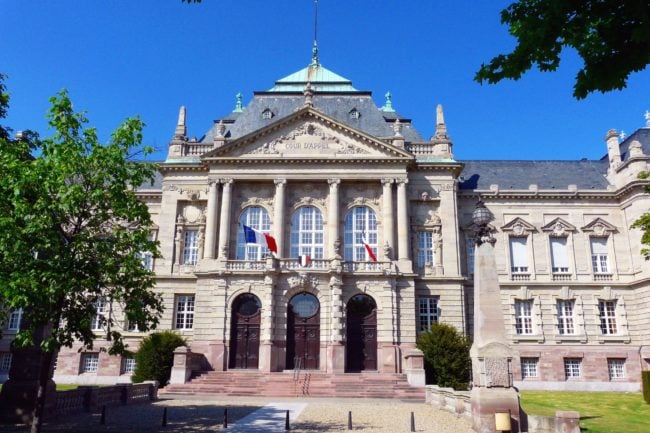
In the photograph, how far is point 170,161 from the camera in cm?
3988

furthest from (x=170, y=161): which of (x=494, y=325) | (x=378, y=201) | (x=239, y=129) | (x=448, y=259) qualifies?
(x=494, y=325)

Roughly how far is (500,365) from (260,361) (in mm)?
20646

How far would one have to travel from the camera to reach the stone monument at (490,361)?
1554 cm

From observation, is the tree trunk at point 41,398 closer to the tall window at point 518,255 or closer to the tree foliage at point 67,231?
the tree foliage at point 67,231

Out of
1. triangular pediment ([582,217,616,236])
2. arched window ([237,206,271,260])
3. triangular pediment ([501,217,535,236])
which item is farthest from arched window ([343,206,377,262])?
triangular pediment ([582,217,616,236])

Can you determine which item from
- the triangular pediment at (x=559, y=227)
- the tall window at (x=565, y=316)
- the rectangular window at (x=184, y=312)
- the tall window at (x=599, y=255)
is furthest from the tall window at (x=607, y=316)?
the rectangular window at (x=184, y=312)

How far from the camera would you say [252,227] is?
38500 millimetres

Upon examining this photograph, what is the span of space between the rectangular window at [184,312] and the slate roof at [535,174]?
2374 cm

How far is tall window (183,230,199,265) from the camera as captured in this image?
129ft

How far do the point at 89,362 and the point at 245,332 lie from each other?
12130 mm

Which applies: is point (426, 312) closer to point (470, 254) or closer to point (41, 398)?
point (470, 254)

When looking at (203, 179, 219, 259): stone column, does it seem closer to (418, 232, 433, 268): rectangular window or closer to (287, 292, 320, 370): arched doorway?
(287, 292, 320, 370): arched doorway

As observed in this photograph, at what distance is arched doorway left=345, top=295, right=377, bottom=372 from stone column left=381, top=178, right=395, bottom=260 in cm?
409

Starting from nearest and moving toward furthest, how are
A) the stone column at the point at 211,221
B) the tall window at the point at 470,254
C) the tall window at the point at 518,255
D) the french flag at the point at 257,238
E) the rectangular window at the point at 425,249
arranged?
1. the french flag at the point at 257,238
2. the stone column at the point at 211,221
3. the rectangular window at the point at 425,249
4. the tall window at the point at 470,254
5. the tall window at the point at 518,255
